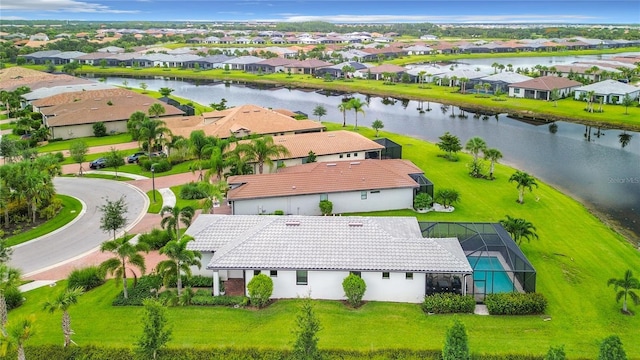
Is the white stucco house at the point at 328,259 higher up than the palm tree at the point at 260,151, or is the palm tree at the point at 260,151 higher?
the palm tree at the point at 260,151

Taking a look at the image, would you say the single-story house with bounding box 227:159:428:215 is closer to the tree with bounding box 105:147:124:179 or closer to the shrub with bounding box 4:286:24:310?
the shrub with bounding box 4:286:24:310

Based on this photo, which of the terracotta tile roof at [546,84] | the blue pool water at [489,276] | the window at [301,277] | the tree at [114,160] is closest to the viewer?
the window at [301,277]

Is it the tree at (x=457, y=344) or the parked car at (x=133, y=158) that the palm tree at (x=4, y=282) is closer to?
the tree at (x=457, y=344)

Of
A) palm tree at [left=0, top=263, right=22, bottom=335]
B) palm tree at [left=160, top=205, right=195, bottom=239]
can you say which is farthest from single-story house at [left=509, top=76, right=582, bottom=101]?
palm tree at [left=0, top=263, right=22, bottom=335]

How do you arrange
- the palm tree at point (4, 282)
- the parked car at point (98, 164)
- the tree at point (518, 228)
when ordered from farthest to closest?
the parked car at point (98, 164), the tree at point (518, 228), the palm tree at point (4, 282)

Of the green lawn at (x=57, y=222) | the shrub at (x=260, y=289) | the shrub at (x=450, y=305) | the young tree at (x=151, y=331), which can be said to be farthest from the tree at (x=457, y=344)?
the green lawn at (x=57, y=222)

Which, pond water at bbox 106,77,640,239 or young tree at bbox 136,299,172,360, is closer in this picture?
young tree at bbox 136,299,172,360
